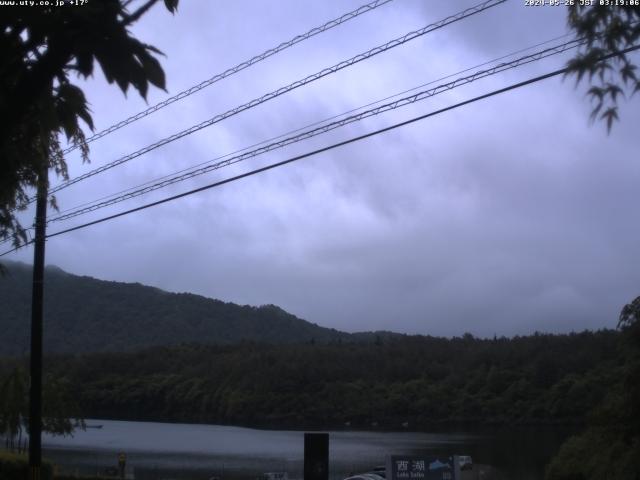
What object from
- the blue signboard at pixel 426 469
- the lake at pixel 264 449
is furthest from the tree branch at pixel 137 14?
the lake at pixel 264 449

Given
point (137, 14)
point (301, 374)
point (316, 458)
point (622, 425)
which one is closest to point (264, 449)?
point (301, 374)

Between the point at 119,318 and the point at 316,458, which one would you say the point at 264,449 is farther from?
the point at 316,458

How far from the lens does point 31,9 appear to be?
4.71m

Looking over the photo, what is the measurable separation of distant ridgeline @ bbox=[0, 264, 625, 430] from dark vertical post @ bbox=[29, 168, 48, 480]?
39941mm

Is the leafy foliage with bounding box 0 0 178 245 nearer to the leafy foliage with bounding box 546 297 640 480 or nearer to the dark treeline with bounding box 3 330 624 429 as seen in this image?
the leafy foliage with bounding box 546 297 640 480

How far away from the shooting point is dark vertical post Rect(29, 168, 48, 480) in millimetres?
18203

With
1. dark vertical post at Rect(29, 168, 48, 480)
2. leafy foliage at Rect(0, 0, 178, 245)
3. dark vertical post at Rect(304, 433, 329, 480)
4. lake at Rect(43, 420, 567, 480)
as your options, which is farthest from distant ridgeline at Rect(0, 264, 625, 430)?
leafy foliage at Rect(0, 0, 178, 245)

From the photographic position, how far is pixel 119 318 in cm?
11538

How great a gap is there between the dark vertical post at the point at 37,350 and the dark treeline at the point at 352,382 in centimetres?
4999

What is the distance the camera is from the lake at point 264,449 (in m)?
50.1

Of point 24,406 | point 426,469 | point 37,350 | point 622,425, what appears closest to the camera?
point 37,350

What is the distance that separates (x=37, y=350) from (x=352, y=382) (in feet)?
287

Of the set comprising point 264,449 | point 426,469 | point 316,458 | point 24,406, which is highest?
point 24,406

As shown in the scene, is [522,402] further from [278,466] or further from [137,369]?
[137,369]
